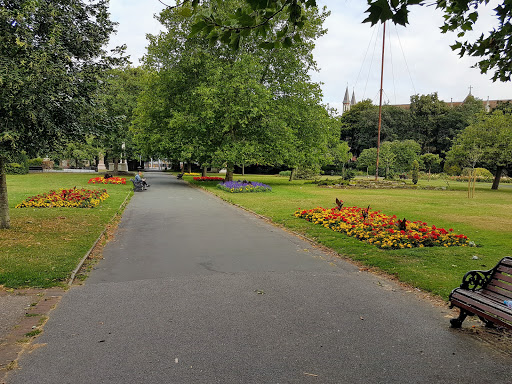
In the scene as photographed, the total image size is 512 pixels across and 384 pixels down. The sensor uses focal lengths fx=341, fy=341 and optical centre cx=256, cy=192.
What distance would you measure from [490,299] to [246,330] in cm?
272

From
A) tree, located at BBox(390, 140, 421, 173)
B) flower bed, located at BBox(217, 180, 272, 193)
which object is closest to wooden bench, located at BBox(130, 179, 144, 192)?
flower bed, located at BBox(217, 180, 272, 193)

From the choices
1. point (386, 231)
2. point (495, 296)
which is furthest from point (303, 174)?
point (495, 296)

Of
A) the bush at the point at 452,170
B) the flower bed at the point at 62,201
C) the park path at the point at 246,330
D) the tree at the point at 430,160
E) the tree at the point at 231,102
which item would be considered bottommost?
the park path at the point at 246,330

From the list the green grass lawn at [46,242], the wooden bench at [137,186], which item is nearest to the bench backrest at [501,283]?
the green grass lawn at [46,242]

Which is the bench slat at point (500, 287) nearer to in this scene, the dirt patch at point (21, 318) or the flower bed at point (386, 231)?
the flower bed at point (386, 231)

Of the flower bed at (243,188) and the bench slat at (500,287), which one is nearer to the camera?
the bench slat at (500,287)

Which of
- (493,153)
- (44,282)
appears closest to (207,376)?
(44,282)

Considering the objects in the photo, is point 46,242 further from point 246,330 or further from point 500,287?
point 500,287

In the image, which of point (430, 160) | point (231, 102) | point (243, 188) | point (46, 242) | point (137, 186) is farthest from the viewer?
point (430, 160)

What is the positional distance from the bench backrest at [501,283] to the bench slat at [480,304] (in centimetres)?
20

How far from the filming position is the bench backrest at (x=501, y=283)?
12.5 ft

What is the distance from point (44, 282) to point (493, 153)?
3089cm

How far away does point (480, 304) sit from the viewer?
11.7 ft

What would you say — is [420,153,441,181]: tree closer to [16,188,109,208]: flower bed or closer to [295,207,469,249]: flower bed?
[295,207,469,249]: flower bed
